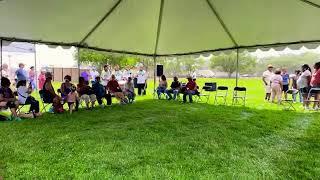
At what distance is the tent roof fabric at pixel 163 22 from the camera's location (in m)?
7.16

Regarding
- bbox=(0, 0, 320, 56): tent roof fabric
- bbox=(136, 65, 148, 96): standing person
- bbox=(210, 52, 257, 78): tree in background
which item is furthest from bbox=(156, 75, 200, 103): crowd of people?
bbox=(210, 52, 257, 78): tree in background

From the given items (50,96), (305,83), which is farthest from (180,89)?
(50,96)

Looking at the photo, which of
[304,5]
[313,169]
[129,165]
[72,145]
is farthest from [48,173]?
[304,5]

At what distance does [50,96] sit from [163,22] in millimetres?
3775

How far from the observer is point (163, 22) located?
9.54 m

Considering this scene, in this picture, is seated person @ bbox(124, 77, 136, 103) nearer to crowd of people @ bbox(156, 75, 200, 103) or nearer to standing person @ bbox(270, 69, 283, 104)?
crowd of people @ bbox(156, 75, 200, 103)

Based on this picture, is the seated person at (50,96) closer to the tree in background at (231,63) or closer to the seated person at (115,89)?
the seated person at (115,89)

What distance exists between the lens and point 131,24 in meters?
9.25

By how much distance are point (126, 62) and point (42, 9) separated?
1077 inches

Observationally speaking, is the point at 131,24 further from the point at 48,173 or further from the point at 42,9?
the point at 48,173

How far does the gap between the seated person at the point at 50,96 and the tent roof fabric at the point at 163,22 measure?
4.36ft

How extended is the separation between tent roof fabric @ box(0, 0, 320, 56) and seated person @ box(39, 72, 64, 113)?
1330mm

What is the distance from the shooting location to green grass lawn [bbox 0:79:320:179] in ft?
12.3

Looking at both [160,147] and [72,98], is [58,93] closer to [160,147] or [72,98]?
[72,98]
